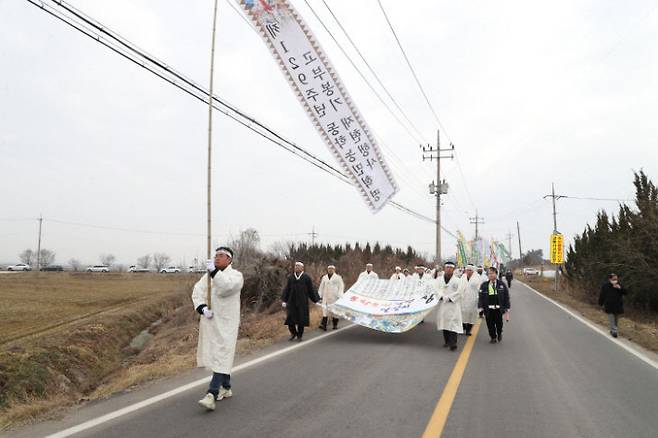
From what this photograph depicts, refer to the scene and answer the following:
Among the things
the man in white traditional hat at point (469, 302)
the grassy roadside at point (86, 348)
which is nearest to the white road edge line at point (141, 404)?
the grassy roadside at point (86, 348)

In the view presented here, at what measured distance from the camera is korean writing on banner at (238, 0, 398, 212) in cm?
722

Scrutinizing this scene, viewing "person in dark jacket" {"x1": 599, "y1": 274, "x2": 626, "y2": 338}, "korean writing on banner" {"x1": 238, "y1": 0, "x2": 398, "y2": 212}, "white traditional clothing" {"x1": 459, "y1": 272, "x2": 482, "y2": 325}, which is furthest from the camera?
"white traditional clothing" {"x1": 459, "y1": 272, "x2": 482, "y2": 325}

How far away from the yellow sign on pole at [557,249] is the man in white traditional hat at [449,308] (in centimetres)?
3207

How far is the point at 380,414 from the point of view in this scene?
4820 mm

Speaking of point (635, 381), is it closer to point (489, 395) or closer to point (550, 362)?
point (550, 362)

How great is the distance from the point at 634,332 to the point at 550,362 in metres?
6.18

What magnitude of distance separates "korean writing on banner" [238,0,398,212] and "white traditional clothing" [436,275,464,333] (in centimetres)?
229

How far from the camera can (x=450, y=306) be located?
30.9 ft

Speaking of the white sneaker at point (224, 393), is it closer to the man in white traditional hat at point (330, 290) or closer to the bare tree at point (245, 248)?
the man in white traditional hat at point (330, 290)

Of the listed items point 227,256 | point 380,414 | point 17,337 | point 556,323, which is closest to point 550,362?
point 380,414

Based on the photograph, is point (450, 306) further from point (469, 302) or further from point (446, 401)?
point (446, 401)

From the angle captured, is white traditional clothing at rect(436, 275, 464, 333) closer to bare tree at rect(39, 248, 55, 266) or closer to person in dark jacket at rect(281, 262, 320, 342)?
person in dark jacket at rect(281, 262, 320, 342)

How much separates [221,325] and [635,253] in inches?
706

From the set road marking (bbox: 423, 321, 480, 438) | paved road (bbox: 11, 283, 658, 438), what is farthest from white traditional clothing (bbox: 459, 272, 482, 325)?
road marking (bbox: 423, 321, 480, 438)
